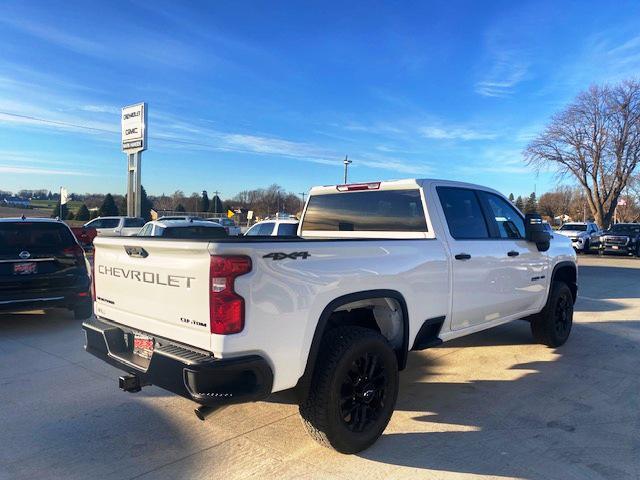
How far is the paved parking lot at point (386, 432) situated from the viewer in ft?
10.6

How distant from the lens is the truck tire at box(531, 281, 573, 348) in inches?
238

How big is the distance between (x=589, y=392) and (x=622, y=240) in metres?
24.6

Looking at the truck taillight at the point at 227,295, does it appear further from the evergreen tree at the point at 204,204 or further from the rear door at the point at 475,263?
the evergreen tree at the point at 204,204

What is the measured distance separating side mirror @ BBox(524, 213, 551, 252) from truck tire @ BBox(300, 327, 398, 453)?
259 cm

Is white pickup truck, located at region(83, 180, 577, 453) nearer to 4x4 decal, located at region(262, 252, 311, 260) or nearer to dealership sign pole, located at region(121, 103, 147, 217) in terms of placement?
4x4 decal, located at region(262, 252, 311, 260)

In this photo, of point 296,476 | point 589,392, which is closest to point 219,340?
point 296,476

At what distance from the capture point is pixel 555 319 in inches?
243

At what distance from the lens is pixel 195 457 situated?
11.0ft

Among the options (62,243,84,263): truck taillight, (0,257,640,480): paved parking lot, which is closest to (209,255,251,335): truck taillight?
(0,257,640,480): paved parking lot

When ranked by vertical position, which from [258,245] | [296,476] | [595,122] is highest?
[595,122]

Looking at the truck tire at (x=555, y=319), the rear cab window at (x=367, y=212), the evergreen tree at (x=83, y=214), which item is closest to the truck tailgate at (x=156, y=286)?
the rear cab window at (x=367, y=212)

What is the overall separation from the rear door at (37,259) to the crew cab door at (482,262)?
5.48m

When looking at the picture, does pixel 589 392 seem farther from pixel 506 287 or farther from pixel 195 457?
pixel 195 457

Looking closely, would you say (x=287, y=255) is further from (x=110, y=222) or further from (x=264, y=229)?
(x=110, y=222)
